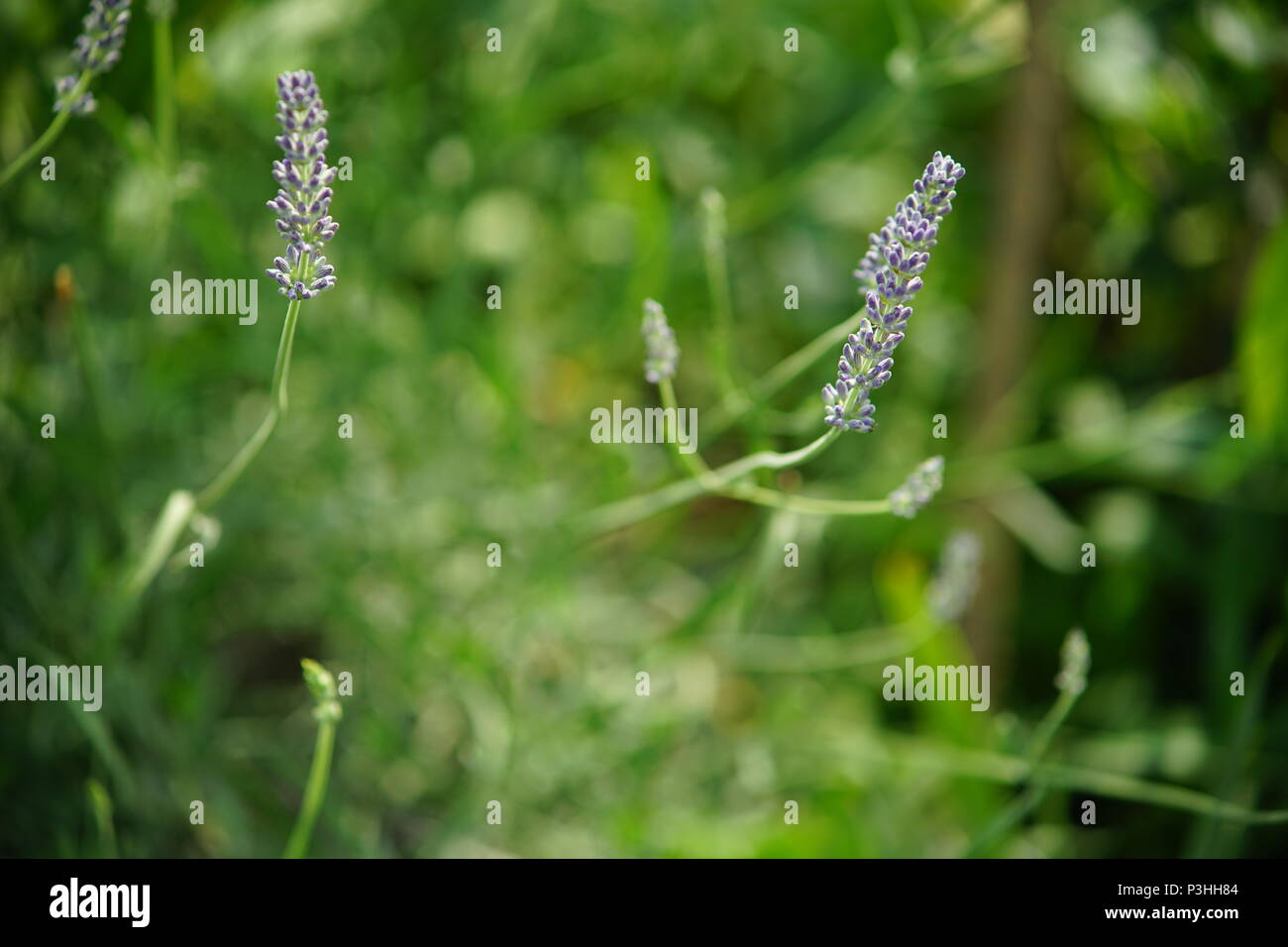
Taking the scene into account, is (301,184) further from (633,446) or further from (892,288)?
(633,446)

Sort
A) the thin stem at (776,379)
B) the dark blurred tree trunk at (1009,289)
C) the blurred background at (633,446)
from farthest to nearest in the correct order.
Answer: the dark blurred tree trunk at (1009,289) < the blurred background at (633,446) < the thin stem at (776,379)

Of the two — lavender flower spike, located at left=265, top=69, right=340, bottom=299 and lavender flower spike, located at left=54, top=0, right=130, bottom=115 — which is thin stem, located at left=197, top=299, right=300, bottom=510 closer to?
lavender flower spike, located at left=265, top=69, right=340, bottom=299

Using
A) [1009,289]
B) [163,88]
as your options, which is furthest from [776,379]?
[1009,289]

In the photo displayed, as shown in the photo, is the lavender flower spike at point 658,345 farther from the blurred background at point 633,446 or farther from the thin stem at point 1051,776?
the thin stem at point 1051,776

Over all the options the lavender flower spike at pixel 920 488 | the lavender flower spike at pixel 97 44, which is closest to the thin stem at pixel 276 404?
the lavender flower spike at pixel 97 44

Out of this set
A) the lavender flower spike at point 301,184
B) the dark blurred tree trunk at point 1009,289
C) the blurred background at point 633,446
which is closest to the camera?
the lavender flower spike at point 301,184

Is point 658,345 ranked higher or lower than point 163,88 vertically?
lower
